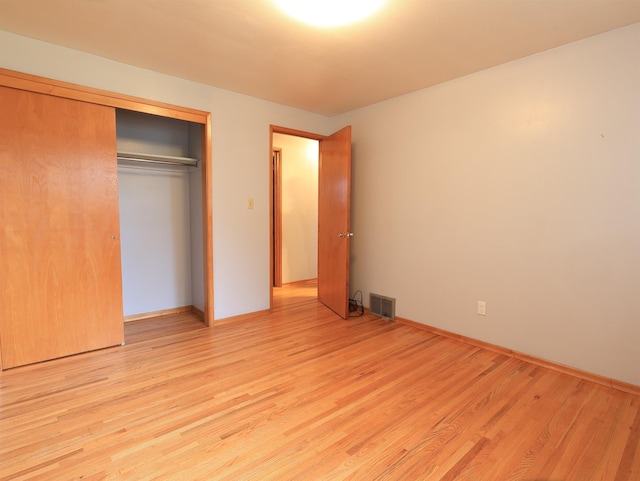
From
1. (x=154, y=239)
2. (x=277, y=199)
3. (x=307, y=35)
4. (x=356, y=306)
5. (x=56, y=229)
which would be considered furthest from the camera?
(x=277, y=199)

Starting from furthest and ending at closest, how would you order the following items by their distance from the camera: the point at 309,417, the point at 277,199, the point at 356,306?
the point at 277,199, the point at 356,306, the point at 309,417

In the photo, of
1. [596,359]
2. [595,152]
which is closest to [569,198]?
[595,152]

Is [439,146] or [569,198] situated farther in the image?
[439,146]

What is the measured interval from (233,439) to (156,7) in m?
2.43

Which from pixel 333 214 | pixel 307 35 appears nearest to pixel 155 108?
pixel 307 35

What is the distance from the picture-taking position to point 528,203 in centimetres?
251

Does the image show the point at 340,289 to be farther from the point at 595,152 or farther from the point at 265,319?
the point at 595,152

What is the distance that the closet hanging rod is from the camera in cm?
307

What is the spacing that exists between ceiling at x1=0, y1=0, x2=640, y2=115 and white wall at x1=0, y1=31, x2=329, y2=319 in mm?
152

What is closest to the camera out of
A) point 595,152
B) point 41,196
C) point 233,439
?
point 233,439

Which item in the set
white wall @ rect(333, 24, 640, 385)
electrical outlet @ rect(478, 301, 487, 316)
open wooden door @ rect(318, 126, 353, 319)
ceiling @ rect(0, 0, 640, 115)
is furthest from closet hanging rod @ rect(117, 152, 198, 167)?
electrical outlet @ rect(478, 301, 487, 316)

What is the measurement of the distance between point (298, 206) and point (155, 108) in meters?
2.81

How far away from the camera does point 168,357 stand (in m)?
2.59

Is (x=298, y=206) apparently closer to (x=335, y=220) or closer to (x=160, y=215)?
(x=335, y=220)
